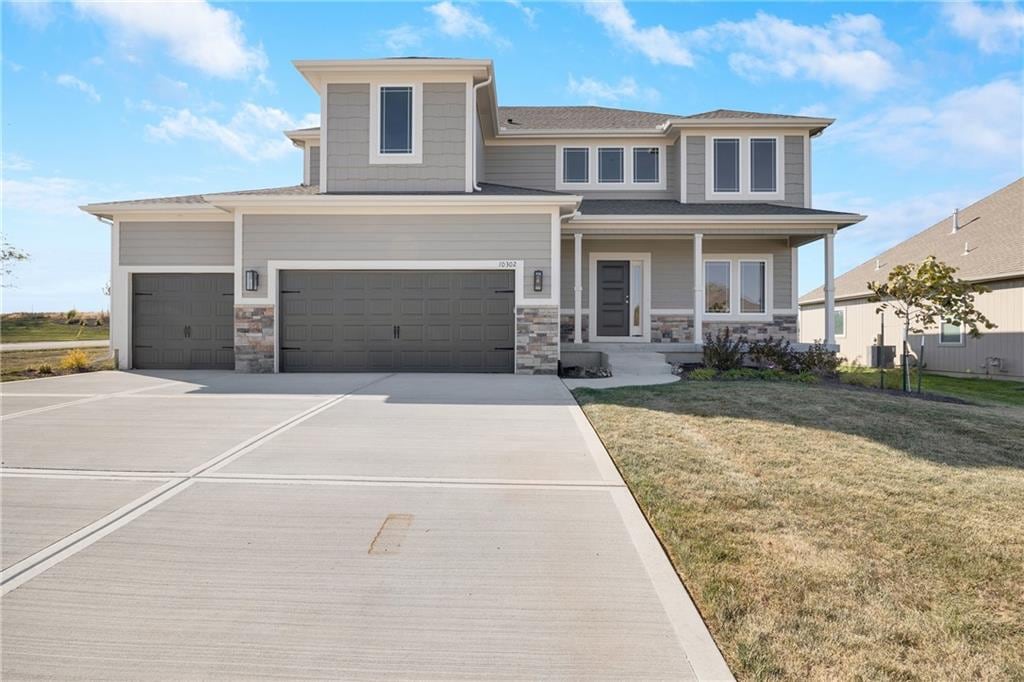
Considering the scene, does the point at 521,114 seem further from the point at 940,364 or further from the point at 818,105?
the point at 940,364

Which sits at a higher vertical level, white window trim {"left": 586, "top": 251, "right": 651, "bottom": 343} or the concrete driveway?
white window trim {"left": 586, "top": 251, "right": 651, "bottom": 343}

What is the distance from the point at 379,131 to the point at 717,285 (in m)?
9.23

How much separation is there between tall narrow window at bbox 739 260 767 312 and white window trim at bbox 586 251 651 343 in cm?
247

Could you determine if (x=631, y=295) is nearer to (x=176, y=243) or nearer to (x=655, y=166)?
(x=655, y=166)

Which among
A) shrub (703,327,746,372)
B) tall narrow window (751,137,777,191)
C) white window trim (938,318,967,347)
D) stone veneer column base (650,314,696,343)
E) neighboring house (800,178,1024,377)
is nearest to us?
shrub (703,327,746,372)

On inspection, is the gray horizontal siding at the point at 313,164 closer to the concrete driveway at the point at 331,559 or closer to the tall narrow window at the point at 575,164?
the tall narrow window at the point at 575,164

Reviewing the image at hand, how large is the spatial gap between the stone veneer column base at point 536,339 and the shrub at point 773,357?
424 cm

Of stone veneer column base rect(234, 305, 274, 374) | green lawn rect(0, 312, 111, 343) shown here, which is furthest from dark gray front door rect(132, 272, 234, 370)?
green lawn rect(0, 312, 111, 343)

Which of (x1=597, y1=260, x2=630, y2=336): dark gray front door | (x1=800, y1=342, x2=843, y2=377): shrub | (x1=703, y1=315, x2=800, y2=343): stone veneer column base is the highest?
(x1=597, y1=260, x2=630, y2=336): dark gray front door

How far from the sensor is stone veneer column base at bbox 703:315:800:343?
14055mm

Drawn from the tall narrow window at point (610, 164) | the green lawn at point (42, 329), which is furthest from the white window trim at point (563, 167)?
the green lawn at point (42, 329)

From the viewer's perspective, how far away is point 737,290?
46.7 ft

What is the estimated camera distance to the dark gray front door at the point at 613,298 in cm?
1438

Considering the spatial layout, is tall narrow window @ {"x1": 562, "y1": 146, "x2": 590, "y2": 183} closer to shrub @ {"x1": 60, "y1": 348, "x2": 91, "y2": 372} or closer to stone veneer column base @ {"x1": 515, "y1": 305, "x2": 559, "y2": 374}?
stone veneer column base @ {"x1": 515, "y1": 305, "x2": 559, "y2": 374}
